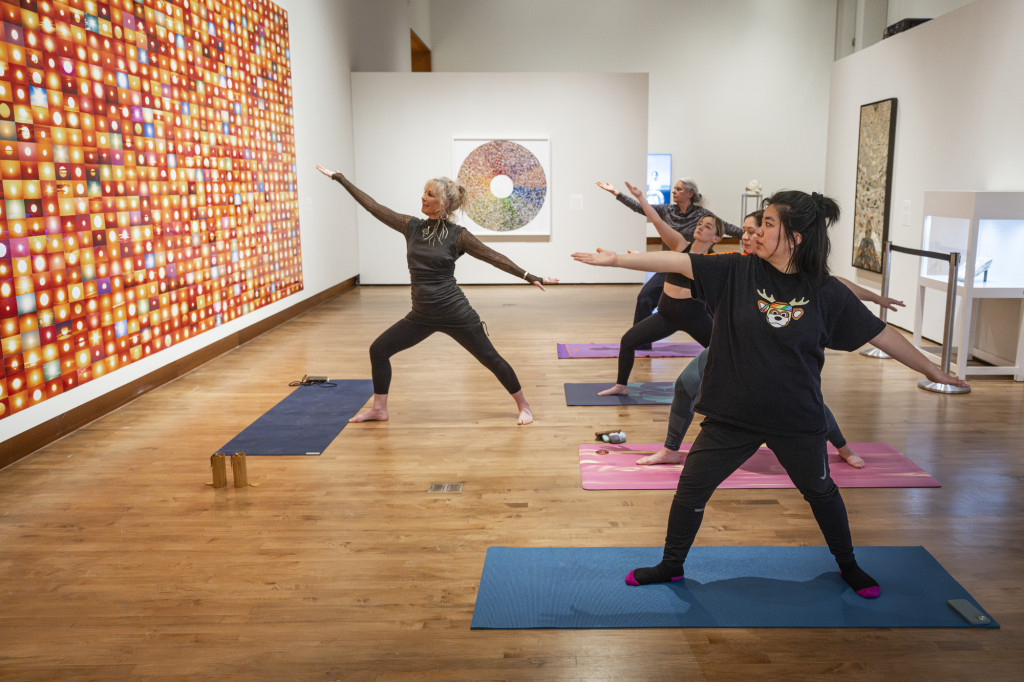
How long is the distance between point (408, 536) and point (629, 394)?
2.47 metres

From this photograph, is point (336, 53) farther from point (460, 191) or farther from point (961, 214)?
point (961, 214)

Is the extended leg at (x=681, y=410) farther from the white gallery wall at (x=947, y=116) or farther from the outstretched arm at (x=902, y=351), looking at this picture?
the white gallery wall at (x=947, y=116)

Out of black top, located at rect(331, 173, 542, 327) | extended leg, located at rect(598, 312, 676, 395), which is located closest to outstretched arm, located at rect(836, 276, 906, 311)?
extended leg, located at rect(598, 312, 676, 395)

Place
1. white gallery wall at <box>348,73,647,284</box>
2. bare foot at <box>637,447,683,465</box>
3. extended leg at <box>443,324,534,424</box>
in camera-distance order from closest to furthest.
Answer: bare foot at <box>637,447,683,465</box> < extended leg at <box>443,324,534,424</box> < white gallery wall at <box>348,73,647,284</box>

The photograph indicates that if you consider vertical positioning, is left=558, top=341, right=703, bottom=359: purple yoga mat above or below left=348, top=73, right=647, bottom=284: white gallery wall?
below

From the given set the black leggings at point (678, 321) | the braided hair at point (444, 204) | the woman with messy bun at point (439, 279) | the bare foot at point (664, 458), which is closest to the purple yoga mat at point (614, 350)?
the black leggings at point (678, 321)

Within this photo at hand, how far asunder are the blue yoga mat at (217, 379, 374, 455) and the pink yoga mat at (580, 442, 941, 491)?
1468 millimetres

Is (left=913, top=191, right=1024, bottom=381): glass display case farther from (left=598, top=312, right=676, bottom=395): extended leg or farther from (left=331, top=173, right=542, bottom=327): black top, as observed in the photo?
(left=331, top=173, right=542, bottom=327): black top

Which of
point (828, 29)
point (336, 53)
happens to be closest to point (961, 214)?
point (336, 53)

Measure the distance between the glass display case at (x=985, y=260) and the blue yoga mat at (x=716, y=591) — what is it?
3.29 m

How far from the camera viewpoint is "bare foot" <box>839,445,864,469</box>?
12.8ft

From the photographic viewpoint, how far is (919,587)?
271 cm

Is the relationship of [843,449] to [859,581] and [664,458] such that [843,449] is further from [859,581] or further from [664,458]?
[859,581]

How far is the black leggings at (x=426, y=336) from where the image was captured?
4.64m
